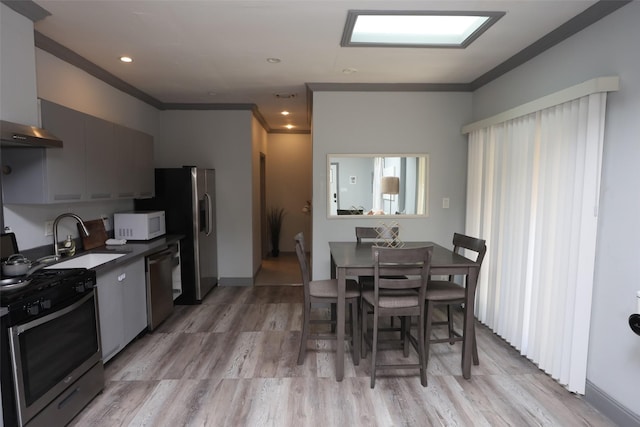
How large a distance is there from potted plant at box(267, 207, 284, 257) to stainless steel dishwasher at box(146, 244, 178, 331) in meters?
3.62

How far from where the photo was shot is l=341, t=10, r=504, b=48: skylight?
239cm

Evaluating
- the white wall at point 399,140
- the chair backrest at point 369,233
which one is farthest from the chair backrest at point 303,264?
the white wall at point 399,140

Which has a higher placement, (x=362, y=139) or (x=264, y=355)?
(x=362, y=139)

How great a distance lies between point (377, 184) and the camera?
13.7 ft

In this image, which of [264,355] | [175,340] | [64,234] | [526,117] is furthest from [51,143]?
[526,117]

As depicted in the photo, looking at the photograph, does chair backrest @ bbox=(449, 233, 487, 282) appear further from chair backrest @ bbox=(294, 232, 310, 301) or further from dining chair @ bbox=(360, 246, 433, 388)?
chair backrest @ bbox=(294, 232, 310, 301)

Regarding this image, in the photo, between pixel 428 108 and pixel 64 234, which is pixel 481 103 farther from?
pixel 64 234

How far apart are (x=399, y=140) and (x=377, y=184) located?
582 mm

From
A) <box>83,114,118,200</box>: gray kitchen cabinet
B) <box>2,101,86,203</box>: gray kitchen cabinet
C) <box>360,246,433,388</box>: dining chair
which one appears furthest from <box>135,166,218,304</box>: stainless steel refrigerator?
<box>360,246,433,388</box>: dining chair

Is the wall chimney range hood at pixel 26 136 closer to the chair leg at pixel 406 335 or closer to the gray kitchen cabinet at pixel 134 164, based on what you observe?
the gray kitchen cabinet at pixel 134 164

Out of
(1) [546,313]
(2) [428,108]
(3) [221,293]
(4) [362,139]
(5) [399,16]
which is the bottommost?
(3) [221,293]

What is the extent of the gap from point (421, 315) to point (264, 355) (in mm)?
1411

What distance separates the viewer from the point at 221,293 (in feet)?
15.8

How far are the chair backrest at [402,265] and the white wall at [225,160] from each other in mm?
2955
